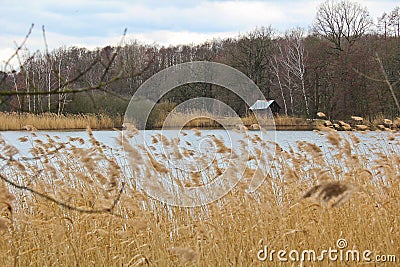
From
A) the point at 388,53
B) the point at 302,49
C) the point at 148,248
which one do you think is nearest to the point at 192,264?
the point at 148,248

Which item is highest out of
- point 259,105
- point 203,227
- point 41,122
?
point 259,105

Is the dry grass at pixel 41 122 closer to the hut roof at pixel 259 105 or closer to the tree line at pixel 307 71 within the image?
the tree line at pixel 307 71

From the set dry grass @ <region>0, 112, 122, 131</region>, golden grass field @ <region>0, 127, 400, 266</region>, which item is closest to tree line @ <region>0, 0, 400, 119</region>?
dry grass @ <region>0, 112, 122, 131</region>

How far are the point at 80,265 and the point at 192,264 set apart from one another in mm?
720

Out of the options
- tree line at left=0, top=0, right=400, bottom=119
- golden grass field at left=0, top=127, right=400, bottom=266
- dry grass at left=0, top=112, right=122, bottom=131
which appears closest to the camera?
golden grass field at left=0, top=127, right=400, bottom=266

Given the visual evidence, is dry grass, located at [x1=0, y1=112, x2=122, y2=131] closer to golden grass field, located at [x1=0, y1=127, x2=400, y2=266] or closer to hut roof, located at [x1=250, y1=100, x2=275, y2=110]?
hut roof, located at [x1=250, y1=100, x2=275, y2=110]

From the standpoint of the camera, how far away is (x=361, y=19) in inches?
1025

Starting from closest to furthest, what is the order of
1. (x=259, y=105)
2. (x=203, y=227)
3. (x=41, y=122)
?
(x=203, y=227) < (x=41, y=122) < (x=259, y=105)

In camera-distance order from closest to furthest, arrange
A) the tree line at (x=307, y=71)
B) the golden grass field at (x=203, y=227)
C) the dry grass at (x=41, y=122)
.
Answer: the golden grass field at (x=203, y=227) → the dry grass at (x=41, y=122) → the tree line at (x=307, y=71)

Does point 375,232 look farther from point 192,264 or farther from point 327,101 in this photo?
point 327,101

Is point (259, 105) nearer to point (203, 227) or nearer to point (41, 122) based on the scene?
point (41, 122)

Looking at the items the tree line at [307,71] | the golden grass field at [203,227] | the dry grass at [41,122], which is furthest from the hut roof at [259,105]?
the golden grass field at [203,227]

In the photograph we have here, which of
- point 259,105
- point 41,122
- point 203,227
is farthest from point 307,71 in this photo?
point 203,227

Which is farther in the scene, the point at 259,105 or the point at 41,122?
the point at 259,105
